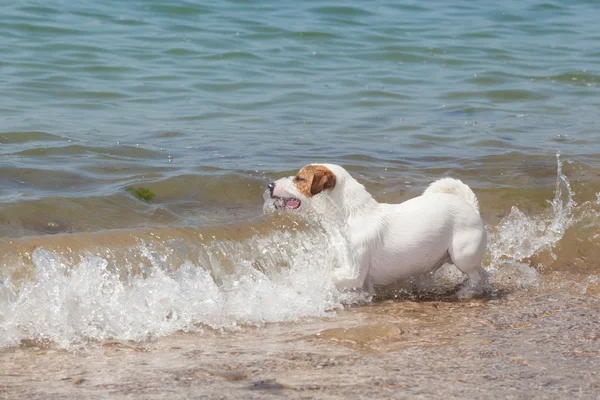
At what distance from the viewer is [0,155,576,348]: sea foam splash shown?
204 inches

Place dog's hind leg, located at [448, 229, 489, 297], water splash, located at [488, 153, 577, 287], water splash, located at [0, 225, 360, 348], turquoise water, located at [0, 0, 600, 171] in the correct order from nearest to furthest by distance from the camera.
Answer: water splash, located at [0, 225, 360, 348] < dog's hind leg, located at [448, 229, 489, 297] < water splash, located at [488, 153, 577, 287] < turquoise water, located at [0, 0, 600, 171]

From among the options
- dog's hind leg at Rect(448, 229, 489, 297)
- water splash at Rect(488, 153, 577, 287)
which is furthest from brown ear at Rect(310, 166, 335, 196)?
water splash at Rect(488, 153, 577, 287)

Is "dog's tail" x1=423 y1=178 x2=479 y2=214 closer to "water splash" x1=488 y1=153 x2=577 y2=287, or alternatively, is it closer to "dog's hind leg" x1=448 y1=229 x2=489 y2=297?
"dog's hind leg" x1=448 y1=229 x2=489 y2=297

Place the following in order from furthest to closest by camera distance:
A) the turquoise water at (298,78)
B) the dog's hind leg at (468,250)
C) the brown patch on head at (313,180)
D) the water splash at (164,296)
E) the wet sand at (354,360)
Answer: the turquoise water at (298,78), the dog's hind leg at (468,250), the brown patch on head at (313,180), the water splash at (164,296), the wet sand at (354,360)

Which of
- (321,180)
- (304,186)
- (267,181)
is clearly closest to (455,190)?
(321,180)

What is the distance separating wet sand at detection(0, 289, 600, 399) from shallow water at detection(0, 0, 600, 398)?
0.08 feet

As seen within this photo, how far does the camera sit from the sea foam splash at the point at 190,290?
5.18 metres

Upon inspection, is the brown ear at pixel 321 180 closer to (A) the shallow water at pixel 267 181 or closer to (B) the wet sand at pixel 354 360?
(A) the shallow water at pixel 267 181

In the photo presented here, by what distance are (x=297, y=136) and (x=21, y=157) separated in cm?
325

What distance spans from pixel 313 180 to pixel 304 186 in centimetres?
8

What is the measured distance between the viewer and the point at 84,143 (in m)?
9.46

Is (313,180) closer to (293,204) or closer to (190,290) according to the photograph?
(293,204)

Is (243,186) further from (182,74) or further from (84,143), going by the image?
(182,74)

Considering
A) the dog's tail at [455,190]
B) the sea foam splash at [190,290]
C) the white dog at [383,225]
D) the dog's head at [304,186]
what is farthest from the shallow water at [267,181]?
the dog's tail at [455,190]
